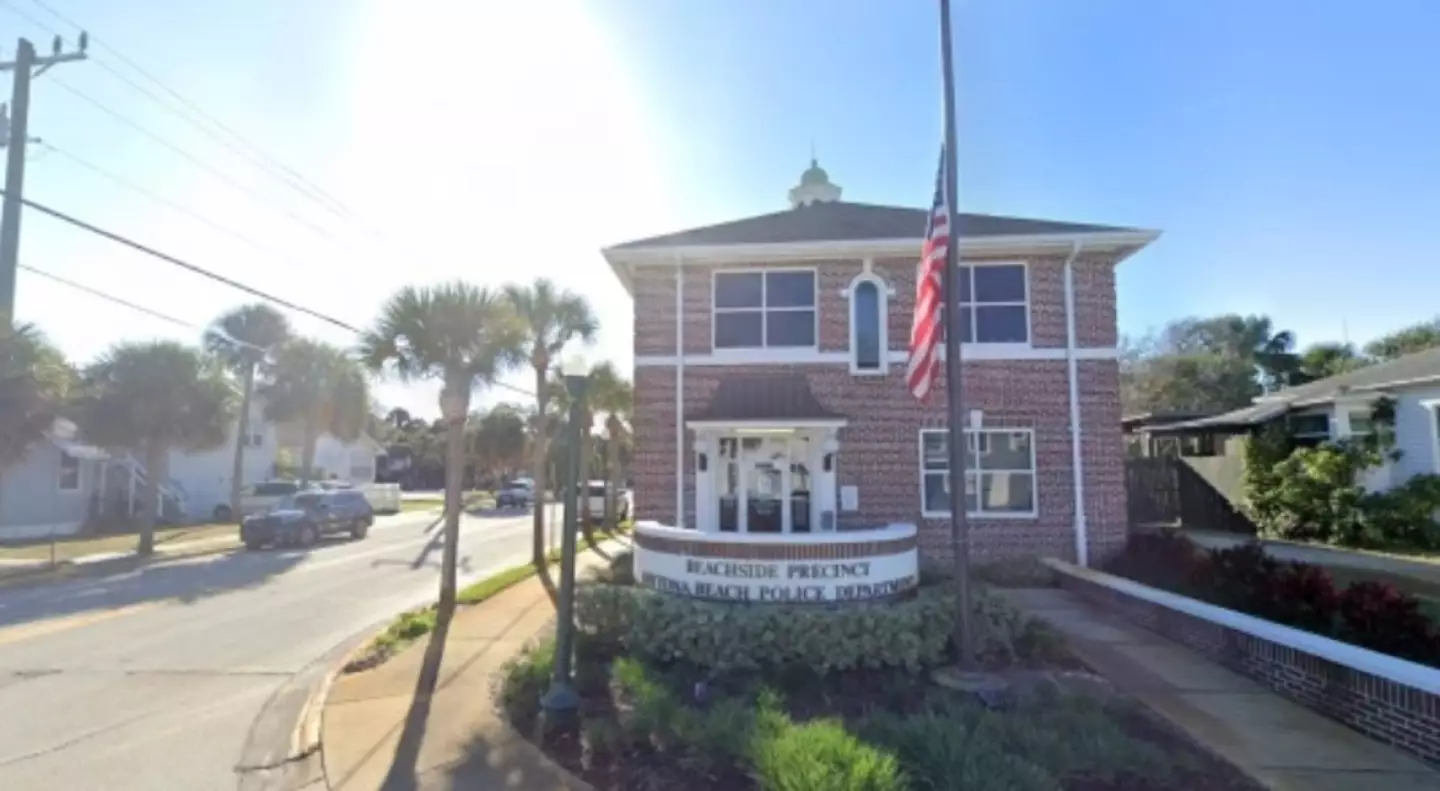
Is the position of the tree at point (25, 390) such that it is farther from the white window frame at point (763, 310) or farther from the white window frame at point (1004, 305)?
the white window frame at point (1004, 305)

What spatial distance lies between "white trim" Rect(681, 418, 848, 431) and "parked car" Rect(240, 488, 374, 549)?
15.5m

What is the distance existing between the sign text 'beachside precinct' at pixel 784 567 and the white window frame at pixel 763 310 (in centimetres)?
582

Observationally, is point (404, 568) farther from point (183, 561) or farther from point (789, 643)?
point (789, 643)

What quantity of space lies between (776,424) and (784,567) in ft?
16.3

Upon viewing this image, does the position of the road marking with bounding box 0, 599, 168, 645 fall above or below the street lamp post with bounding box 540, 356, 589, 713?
below

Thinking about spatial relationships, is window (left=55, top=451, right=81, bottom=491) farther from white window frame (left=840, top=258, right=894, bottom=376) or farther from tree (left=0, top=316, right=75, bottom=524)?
white window frame (left=840, top=258, right=894, bottom=376)

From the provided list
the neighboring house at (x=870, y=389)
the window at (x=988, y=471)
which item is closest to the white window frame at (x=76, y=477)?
the neighboring house at (x=870, y=389)

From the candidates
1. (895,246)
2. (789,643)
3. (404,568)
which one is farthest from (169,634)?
(895,246)

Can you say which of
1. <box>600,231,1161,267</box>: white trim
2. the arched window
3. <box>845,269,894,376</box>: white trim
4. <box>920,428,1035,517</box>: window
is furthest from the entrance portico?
<box>600,231,1161,267</box>: white trim

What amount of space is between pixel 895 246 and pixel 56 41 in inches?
852

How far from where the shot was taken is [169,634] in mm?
11008

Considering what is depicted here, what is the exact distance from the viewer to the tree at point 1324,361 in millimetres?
40531

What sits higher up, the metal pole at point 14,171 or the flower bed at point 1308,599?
the metal pole at point 14,171

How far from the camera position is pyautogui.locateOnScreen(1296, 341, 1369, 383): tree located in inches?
1596
